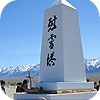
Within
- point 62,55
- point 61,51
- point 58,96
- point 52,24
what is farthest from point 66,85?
point 52,24

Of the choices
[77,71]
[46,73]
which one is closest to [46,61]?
[46,73]

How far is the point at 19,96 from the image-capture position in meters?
7.78

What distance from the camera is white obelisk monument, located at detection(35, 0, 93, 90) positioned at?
7.50m

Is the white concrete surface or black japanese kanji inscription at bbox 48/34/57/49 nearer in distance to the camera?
the white concrete surface

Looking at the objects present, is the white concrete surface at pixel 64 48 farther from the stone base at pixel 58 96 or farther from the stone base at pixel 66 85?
the stone base at pixel 58 96

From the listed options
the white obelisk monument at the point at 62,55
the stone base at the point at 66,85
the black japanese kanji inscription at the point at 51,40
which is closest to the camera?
the stone base at the point at 66,85

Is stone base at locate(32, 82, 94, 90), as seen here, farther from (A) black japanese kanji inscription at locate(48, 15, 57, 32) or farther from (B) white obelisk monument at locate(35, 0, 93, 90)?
(A) black japanese kanji inscription at locate(48, 15, 57, 32)

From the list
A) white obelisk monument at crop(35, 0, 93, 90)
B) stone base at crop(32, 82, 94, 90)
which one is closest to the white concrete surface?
white obelisk monument at crop(35, 0, 93, 90)

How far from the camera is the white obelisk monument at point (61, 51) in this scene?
750cm

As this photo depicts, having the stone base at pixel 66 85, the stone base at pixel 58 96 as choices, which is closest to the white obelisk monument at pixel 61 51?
the stone base at pixel 66 85

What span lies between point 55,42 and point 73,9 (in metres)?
1.14

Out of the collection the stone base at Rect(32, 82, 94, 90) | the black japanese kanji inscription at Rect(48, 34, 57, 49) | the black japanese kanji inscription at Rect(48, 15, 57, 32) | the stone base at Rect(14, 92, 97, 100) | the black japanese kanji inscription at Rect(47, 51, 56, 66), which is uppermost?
the black japanese kanji inscription at Rect(48, 15, 57, 32)

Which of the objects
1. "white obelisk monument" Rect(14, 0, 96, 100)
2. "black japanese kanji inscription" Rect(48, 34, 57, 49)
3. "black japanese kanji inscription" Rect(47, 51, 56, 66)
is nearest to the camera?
"white obelisk monument" Rect(14, 0, 96, 100)

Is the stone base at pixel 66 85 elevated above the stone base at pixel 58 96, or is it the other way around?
the stone base at pixel 66 85
